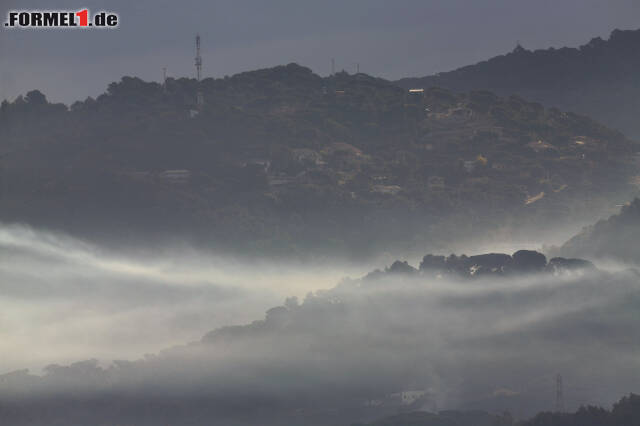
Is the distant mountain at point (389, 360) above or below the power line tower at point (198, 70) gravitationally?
below

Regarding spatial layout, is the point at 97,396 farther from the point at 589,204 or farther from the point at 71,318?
the point at 589,204

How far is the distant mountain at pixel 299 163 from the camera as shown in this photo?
139125mm

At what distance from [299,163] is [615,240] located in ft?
200

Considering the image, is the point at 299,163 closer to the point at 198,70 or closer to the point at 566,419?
the point at 198,70

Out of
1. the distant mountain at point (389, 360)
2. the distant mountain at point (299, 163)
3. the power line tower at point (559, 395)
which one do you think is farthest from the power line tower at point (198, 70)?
the power line tower at point (559, 395)

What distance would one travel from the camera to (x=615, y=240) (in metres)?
98.9

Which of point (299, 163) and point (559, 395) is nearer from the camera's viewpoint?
point (559, 395)

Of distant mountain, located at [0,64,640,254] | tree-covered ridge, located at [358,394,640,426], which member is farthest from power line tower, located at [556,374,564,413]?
distant mountain, located at [0,64,640,254]

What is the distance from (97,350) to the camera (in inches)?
3903

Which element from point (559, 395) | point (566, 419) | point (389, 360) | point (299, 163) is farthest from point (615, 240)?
point (299, 163)

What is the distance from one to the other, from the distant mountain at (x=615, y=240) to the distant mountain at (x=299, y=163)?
3007cm

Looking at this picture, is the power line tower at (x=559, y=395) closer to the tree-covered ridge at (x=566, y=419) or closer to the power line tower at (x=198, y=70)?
the tree-covered ridge at (x=566, y=419)

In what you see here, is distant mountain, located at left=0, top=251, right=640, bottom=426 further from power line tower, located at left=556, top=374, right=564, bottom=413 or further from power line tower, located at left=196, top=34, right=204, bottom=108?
power line tower, located at left=196, top=34, right=204, bottom=108

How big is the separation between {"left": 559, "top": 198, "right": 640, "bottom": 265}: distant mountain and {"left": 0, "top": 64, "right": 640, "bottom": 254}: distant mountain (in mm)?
30070
